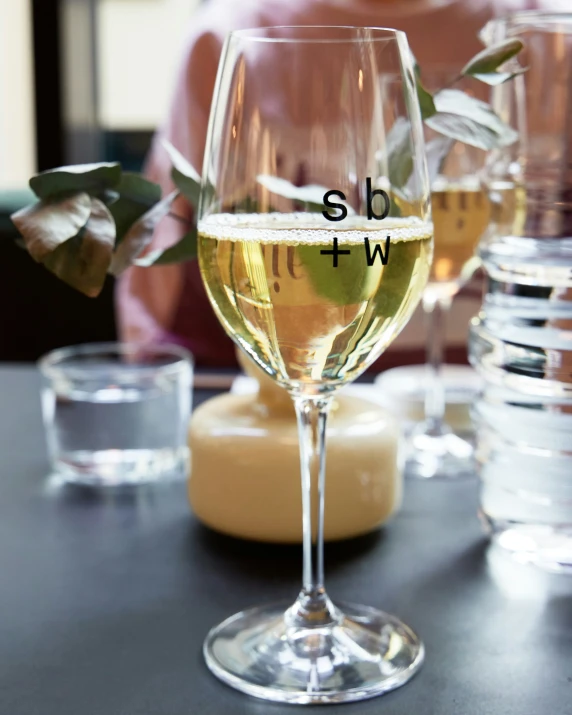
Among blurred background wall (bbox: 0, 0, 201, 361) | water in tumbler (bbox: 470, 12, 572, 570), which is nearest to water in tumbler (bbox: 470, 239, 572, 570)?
water in tumbler (bbox: 470, 12, 572, 570)

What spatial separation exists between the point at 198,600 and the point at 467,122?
350 mm

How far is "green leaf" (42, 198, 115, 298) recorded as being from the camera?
23.4 inches

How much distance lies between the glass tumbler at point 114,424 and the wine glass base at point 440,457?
207mm

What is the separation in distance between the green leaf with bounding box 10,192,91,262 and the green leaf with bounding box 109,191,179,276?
0.04 meters

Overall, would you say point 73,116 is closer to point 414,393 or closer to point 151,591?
point 414,393

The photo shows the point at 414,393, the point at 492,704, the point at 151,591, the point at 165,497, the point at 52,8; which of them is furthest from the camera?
the point at 52,8

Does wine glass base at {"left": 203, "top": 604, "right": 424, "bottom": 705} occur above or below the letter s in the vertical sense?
below

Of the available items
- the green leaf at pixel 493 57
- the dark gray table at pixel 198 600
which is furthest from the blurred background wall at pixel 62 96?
the green leaf at pixel 493 57

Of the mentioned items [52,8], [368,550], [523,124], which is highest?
[52,8]

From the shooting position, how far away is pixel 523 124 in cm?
73

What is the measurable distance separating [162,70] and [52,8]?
36cm

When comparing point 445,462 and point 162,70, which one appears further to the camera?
point 162,70

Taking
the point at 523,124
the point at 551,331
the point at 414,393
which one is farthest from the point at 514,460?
the point at 414,393

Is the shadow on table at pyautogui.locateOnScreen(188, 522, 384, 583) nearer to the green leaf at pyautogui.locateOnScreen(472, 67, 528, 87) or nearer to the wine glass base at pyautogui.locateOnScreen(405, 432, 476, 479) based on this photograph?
the wine glass base at pyautogui.locateOnScreen(405, 432, 476, 479)
